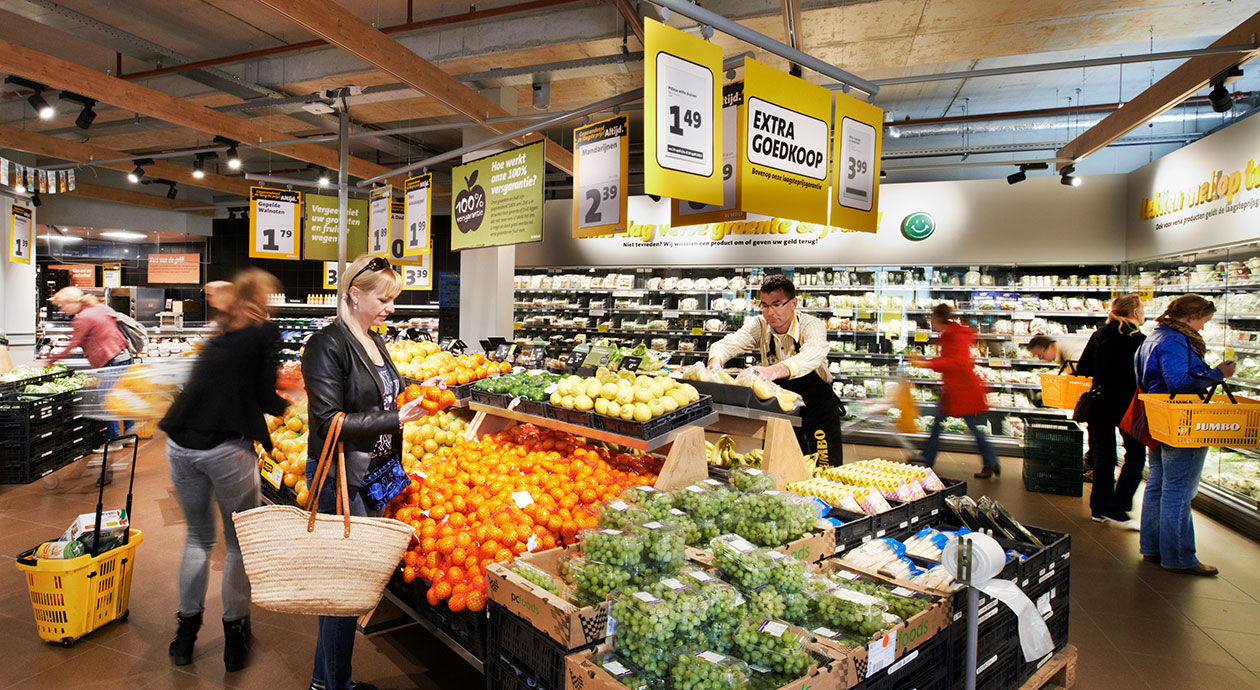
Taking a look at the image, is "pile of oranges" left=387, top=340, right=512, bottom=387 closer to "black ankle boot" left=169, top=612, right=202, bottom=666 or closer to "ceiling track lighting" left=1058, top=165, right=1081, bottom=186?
"black ankle boot" left=169, top=612, right=202, bottom=666

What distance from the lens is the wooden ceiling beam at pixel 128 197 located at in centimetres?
1216

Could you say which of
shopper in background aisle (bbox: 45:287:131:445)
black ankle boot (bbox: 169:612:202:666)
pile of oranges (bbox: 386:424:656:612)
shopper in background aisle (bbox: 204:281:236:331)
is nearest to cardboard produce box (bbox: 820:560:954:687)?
pile of oranges (bbox: 386:424:656:612)

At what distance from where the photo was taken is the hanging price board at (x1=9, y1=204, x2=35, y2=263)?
9.54 metres

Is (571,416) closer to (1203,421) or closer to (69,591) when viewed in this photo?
(69,591)

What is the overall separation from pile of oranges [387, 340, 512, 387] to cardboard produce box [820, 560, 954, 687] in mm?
3076

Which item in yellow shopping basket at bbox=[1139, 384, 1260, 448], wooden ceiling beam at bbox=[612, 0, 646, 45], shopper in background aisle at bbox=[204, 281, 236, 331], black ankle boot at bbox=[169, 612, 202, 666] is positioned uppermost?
wooden ceiling beam at bbox=[612, 0, 646, 45]

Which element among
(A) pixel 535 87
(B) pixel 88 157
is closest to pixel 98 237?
(B) pixel 88 157

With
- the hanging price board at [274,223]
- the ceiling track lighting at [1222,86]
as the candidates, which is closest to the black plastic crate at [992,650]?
the ceiling track lighting at [1222,86]

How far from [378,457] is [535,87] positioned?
5780 mm

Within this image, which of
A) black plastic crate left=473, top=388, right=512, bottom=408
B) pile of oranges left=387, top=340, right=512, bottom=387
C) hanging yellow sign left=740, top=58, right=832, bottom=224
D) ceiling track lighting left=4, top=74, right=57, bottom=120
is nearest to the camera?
hanging yellow sign left=740, top=58, right=832, bottom=224

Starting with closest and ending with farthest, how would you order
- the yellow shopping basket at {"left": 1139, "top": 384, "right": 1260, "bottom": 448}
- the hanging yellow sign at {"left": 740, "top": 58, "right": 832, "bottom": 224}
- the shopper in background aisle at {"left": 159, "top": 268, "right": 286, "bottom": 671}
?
the shopper in background aisle at {"left": 159, "top": 268, "right": 286, "bottom": 671}
the hanging yellow sign at {"left": 740, "top": 58, "right": 832, "bottom": 224}
the yellow shopping basket at {"left": 1139, "top": 384, "right": 1260, "bottom": 448}

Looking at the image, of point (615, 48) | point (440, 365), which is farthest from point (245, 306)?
point (615, 48)

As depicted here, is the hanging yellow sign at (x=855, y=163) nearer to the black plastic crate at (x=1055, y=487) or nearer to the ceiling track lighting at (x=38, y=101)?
the black plastic crate at (x=1055, y=487)

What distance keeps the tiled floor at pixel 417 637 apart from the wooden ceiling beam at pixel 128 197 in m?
9.57
